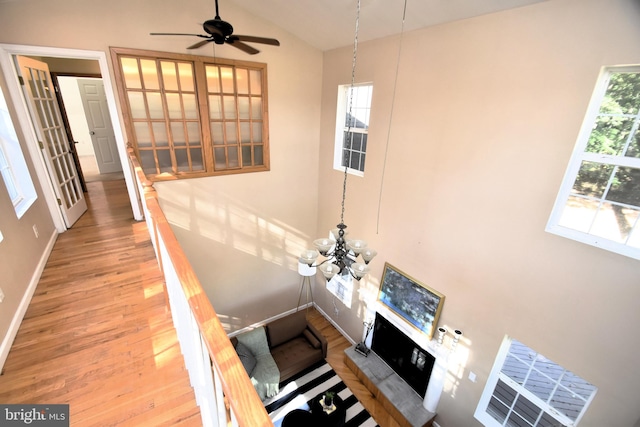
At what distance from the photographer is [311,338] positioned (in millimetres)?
5680

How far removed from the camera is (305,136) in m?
5.46

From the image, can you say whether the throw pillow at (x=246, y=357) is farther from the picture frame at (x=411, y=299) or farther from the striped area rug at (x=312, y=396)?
the picture frame at (x=411, y=299)

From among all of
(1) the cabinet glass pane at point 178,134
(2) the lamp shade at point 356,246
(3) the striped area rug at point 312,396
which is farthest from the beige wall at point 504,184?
(1) the cabinet glass pane at point 178,134

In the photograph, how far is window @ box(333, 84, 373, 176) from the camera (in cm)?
464

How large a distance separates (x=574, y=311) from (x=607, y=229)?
81cm

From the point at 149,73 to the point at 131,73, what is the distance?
0.72 ft

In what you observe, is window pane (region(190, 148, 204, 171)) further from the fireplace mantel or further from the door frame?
the fireplace mantel

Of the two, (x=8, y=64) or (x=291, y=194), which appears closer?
(x=8, y=64)

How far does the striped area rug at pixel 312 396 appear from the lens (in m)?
4.54

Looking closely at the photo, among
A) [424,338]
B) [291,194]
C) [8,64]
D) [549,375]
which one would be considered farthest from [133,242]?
[549,375]

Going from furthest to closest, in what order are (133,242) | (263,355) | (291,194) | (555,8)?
(291,194)
(263,355)
(133,242)
(555,8)

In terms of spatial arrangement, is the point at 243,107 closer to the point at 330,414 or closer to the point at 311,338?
the point at 311,338

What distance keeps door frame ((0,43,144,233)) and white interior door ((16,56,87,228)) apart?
79mm

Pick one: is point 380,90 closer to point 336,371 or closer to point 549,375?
point 549,375
